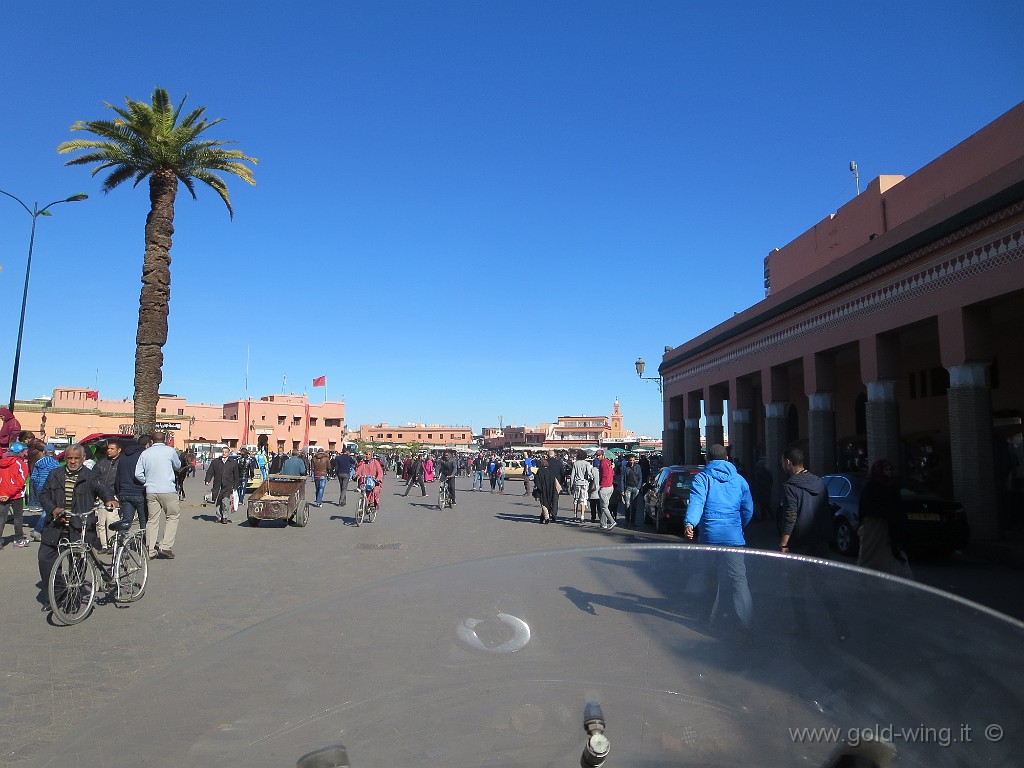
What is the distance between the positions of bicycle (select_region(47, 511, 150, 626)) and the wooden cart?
696 cm

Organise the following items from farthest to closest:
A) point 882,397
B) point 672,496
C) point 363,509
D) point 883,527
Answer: point 363,509, point 882,397, point 672,496, point 883,527

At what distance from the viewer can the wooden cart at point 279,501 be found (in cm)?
1453

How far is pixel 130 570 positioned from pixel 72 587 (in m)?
0.87

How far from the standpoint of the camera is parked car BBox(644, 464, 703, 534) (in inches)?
583

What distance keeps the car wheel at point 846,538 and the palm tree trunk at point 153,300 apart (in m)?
15.7

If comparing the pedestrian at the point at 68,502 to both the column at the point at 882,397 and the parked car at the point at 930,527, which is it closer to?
the parked car at the point at 930,527

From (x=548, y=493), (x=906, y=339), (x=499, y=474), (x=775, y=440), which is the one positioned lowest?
(x=548, y=493)

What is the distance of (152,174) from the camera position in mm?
18594

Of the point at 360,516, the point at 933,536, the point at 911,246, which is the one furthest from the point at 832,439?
the point at 360,516

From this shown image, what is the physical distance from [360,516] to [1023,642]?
15717mm

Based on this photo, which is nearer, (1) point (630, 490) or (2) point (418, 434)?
(1) point (630, 490)

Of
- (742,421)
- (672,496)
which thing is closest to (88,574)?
(672,496)

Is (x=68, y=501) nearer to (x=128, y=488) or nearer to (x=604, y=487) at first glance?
(x=128, y=488)

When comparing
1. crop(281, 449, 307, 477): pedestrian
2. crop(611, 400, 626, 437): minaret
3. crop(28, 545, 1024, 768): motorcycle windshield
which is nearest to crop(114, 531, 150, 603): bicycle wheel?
crop(28, 545, 1024, 768): motorcycle windshield
